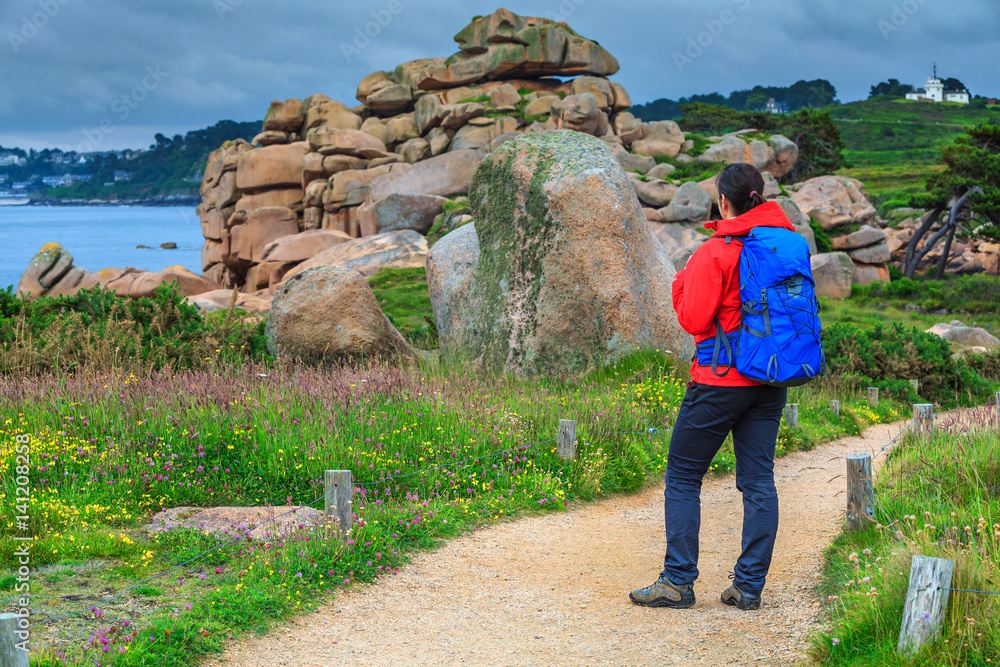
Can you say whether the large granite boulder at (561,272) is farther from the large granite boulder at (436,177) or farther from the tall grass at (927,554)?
the large granite boulder at (436,177)

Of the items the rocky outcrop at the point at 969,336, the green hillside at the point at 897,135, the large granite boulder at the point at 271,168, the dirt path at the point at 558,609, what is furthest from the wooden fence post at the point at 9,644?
the green hillside at the point at 897,135

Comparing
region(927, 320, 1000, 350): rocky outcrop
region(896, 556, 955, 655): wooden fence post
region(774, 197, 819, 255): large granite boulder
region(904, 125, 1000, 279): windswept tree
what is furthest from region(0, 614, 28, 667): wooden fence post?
region(904, 125, 1000, 279): windswept tree

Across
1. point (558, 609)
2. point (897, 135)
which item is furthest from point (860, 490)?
point (897, 135)

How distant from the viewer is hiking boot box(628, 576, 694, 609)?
494 centimetres

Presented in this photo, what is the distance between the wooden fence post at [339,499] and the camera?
18.5 ft

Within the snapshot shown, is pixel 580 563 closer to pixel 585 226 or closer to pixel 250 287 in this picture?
pixel 585 226

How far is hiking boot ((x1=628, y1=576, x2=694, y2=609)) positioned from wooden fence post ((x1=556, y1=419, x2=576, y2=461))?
9.54ft

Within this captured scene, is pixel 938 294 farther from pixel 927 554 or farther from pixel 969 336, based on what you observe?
pixel 927 554

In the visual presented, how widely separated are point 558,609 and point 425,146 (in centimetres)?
4386

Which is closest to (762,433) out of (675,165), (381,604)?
(381,604)

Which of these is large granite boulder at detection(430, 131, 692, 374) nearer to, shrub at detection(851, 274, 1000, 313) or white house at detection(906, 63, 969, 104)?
shrub at detection(851, 274, 1000, 313)

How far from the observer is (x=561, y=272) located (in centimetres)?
1127

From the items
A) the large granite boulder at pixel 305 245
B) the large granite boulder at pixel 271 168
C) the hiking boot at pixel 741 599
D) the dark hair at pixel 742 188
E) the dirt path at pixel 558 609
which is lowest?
the dirt path at pixel 558 609

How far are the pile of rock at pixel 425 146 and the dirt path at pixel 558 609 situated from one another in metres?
28.6
